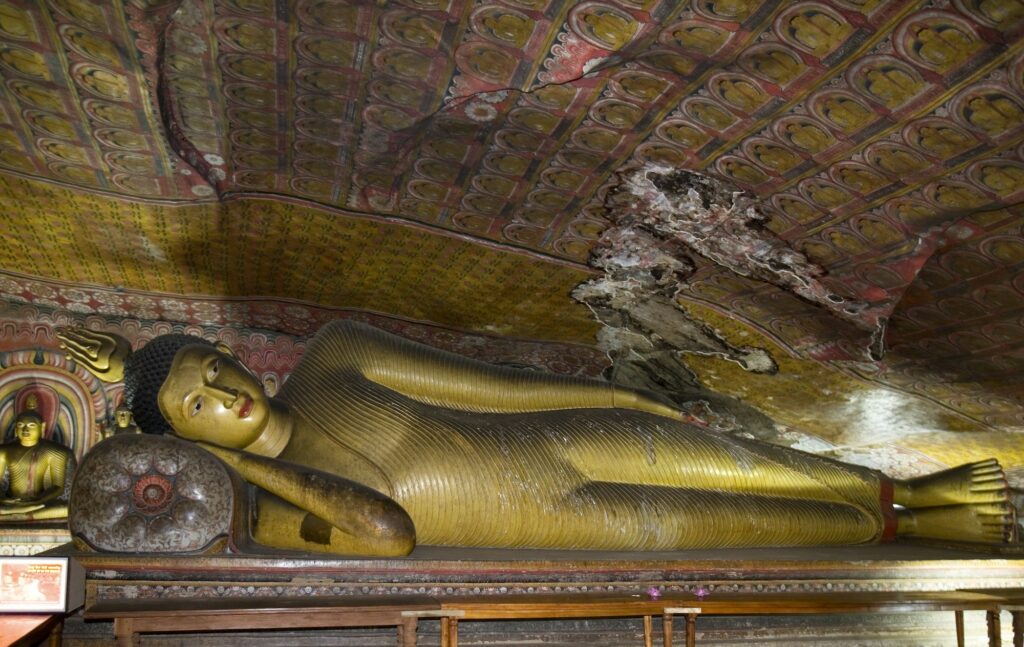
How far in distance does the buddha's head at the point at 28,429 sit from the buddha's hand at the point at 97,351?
3.39m

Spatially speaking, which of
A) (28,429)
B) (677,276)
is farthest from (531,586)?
(28,429)

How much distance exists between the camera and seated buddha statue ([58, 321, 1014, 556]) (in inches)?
127

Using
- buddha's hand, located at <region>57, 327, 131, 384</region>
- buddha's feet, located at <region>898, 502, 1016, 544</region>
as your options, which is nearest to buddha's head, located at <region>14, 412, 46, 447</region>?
buddha's hand, located at <region>57, 327, 131, 384</region>

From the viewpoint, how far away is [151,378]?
140 inches

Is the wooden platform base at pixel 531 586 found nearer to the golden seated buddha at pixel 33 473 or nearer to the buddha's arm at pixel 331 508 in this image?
the buddha's arm at pixel 331 508

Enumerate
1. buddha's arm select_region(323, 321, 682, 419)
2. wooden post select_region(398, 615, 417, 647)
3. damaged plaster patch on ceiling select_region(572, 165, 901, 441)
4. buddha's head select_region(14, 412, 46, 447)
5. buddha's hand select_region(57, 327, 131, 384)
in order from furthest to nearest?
1. buddha's head select_region(14, 412, 46, 447)
2. damaged plaster patch on ceiling select_region(572, 165, 901, 441)
3. buddha's arm select_region(323, 321, 682, 419)
4. buddha's hand select_region(57, 327, 131, 384)
5. wooden post select_region(398, 615, 417, 647)

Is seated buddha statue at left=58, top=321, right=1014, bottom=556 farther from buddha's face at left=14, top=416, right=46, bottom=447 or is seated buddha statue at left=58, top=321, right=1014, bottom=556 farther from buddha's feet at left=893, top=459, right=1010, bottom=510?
buddha's face at left=14, top=416, right=46, bottom=447

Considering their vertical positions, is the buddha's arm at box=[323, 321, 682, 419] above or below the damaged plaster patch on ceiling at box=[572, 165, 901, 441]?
below

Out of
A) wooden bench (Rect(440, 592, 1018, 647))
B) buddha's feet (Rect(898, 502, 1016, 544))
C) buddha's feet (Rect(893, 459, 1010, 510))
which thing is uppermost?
buddha's feet (Rect(893, 459, 1010, 510))

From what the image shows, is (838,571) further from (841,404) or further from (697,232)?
(841,404)

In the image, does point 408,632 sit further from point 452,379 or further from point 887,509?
point 887,509

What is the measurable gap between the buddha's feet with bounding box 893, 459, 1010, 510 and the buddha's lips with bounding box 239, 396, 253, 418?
3323 mm

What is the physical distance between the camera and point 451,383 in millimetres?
4125

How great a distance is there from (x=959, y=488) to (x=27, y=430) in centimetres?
663
